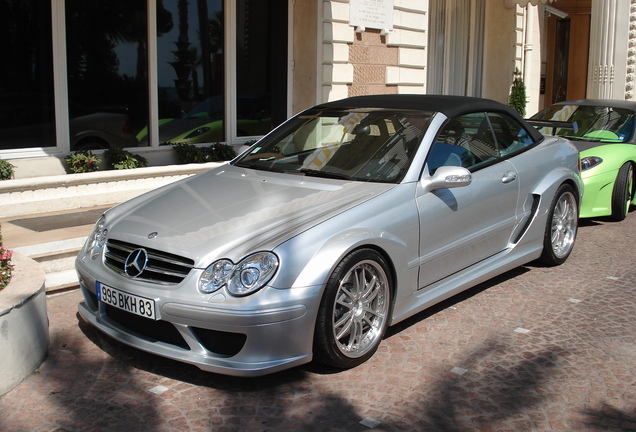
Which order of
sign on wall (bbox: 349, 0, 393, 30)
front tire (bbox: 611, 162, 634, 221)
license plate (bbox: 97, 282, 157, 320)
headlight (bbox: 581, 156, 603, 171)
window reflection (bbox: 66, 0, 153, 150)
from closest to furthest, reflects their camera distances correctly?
license plate (bbox: 97, 282, 157, 320) → headlight (bbox: 581, 156, 603, 171) → front tire (bbox: 611, 162, 634, 221) → window reflection (bbox: 66, 0, 153, 150) → sign on wall (bbox: 349, 0, 393, 30)

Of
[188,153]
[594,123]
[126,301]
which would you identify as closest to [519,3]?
[594,123]

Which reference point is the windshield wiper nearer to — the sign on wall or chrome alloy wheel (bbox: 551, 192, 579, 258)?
chrome alloy wheel (bbox: 551, 192, 579, 258)

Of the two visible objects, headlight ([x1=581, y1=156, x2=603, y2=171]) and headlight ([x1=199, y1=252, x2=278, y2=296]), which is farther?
headlight ([x1=581, y1=156, x2=603, y2=171])

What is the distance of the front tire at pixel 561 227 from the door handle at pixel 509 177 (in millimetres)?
703

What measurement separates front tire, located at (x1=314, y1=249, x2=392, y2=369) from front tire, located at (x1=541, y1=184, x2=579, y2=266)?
2.43 m

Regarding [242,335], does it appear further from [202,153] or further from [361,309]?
[202,153]

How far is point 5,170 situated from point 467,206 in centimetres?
563

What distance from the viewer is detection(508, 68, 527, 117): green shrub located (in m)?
17.2

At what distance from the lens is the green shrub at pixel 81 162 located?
877 cm

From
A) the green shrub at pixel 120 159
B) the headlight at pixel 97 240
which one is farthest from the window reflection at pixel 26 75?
the headlight at pixel 97 240

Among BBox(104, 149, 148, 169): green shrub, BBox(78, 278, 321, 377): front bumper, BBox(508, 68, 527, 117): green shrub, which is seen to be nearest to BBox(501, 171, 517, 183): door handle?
BBox(78, 278, 321, 377): front bumper

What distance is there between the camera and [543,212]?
237 inches

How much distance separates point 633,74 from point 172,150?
1083 cm

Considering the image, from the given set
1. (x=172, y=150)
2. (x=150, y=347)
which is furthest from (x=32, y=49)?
(x=150, y=347)
